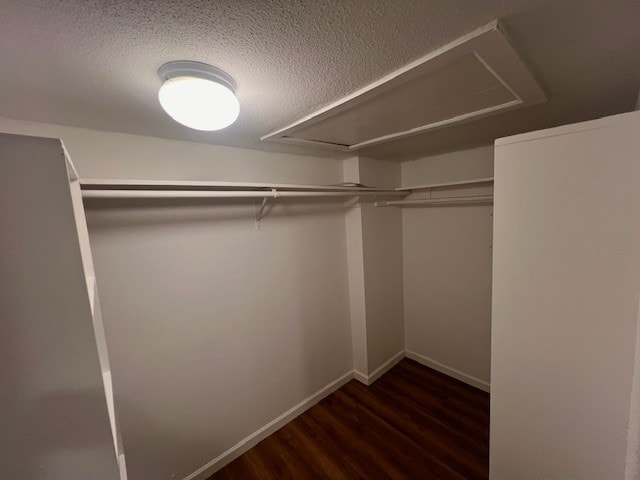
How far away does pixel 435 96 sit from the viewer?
114cm

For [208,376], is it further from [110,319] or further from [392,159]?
[392,159]

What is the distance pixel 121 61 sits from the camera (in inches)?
29.6

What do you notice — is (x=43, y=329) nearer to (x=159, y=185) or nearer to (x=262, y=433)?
(x=159, y=185)

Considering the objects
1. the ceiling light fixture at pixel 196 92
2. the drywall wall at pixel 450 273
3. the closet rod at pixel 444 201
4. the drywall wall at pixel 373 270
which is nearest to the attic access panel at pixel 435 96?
the ceiling light fixture at pixel 196 92

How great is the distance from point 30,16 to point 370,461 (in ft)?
8.68

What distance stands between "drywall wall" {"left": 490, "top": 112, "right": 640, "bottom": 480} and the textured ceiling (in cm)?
33

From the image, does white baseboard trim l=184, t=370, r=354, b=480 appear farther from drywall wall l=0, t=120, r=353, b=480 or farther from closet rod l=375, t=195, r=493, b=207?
closet rod l=375, t=195, r=493, b=207

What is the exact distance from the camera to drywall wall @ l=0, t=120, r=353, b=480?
4.43ft

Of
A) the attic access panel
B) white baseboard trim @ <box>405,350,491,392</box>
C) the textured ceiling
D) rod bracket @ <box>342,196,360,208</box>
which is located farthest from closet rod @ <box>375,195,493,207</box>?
white baseboard trim @ <box>405,350,491,392</box>

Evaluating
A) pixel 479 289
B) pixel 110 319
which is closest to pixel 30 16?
pixel 110 319

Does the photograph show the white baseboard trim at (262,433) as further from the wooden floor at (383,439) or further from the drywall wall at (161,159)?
the drywall wall at (161,159)

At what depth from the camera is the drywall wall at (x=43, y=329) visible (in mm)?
493

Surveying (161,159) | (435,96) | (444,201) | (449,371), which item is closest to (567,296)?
(435,96)

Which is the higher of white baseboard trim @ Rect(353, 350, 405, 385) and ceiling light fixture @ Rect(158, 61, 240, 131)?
ceiling light fixture @ Rect(158, 61, 240, 131)
